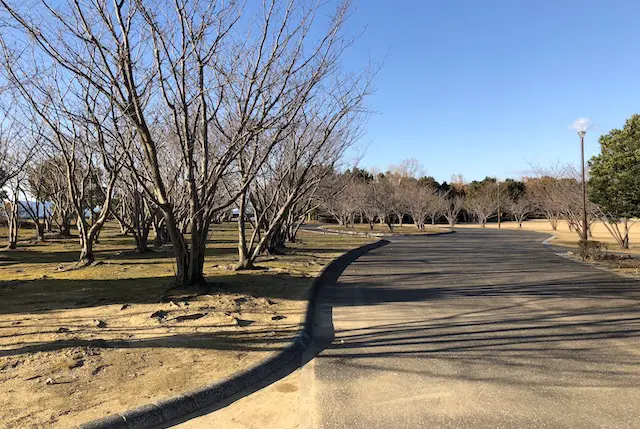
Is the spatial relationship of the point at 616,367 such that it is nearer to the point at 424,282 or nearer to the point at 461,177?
the point at 424,282

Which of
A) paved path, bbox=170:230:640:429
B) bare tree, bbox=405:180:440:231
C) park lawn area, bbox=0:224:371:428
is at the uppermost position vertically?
bare tree, bbox=405:180:440:231

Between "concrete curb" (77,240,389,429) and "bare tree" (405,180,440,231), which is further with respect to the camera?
"bare tree" (405,180,440,231)

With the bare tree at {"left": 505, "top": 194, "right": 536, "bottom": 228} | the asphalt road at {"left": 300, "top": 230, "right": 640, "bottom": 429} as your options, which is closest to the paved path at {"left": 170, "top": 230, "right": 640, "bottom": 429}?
the asphalt road at {"left": 300, "top": 230, "right": 640, "bottom": 429}

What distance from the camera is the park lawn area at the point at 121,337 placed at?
376cm

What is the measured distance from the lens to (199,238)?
29.1ft

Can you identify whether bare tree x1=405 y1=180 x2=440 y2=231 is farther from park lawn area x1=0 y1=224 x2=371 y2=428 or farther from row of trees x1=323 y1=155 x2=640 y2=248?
park lawn area x1=0 y1=224 x2=371 y2=428

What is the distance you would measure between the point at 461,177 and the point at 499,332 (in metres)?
90.2

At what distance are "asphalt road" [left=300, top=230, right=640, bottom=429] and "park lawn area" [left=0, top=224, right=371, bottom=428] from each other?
3.01 ft

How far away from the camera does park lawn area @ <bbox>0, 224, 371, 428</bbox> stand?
3.76m

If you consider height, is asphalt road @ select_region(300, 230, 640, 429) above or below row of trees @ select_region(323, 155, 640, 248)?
below

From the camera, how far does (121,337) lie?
5473mm

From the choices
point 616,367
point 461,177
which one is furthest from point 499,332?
point 461,177

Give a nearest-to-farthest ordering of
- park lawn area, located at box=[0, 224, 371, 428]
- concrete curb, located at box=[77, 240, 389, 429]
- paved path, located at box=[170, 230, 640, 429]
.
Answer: concrete curb, located at box=[77, 240, 389, 429] → paved path, located at box=[170, 230, 640, 429] → park lawn area, located at box=[0, 224, 371, 428]

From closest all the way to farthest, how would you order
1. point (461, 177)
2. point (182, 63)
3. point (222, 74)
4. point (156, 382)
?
1. point (156, 382)
2. point (182, 63)
3. point (222, 74)
4. point (461, 177)
